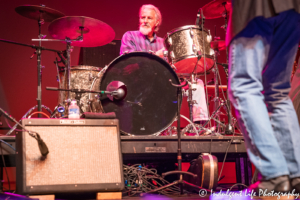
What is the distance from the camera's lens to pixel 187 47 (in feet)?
12.4

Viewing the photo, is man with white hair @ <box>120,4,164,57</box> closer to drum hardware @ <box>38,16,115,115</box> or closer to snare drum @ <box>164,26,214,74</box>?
drum hardware @ <box>38,16,115,115</box>

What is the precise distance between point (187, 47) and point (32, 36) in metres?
3.50

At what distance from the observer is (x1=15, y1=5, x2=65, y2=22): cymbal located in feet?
13.2

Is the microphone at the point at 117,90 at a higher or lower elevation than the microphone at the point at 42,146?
higher

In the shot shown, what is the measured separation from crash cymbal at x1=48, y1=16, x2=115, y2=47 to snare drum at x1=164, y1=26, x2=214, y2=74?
795 millimetres

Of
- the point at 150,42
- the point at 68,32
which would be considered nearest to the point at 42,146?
the point at 68,32

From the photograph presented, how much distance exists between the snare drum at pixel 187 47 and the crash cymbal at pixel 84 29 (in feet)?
2.61

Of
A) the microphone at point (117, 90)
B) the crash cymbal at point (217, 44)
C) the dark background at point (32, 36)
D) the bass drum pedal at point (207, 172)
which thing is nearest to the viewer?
the bass drum pedal at point (207, 172)

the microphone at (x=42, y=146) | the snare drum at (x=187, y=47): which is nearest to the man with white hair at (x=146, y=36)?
the snare drum at (x=187, y=47)

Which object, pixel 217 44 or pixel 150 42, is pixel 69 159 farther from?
pixel 217 44

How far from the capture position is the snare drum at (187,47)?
3.76m

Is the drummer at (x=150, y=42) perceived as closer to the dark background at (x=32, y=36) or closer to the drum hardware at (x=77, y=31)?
the drum hardware at (x=77, y=31)

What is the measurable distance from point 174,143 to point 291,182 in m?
1.18

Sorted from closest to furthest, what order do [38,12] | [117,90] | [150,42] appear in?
[117,90] < [38,12] < [150,42]
